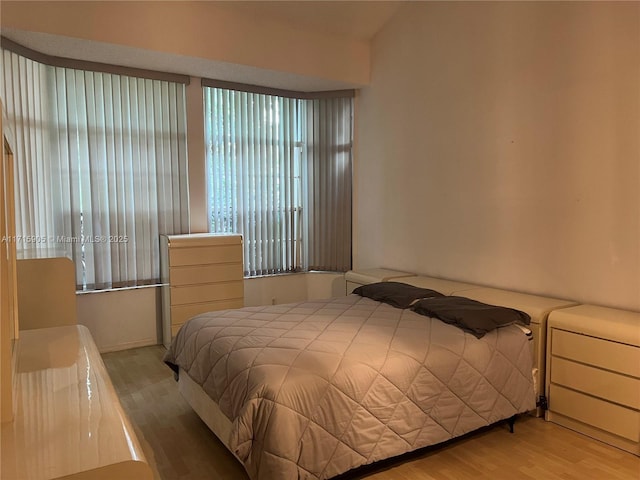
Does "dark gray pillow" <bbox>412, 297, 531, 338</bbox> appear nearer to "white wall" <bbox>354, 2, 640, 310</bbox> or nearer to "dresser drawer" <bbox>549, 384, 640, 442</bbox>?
"dresser drawer" <bbox>549, 384, 640, 442</bbox>

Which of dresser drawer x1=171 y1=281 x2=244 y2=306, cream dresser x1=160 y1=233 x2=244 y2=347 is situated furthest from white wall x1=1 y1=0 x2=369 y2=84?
dresser drawer x1=171 y1=281 x2=244 y2=306

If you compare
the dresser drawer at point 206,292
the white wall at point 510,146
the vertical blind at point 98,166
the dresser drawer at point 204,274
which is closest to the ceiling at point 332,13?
the white wall at point 510,146

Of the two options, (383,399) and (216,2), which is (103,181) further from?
(383,399)

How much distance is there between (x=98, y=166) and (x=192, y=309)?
4.71ft

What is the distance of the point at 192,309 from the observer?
4.11 m

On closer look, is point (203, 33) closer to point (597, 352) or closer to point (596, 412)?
point (597, 352)

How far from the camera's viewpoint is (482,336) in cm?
262

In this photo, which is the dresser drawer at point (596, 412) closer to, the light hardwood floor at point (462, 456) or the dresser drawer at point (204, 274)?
the light hardwood floor at point (462, 456)

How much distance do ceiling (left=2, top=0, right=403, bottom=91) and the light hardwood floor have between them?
2627mm

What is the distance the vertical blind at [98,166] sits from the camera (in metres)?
3.69

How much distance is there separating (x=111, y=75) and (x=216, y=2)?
1070 mm

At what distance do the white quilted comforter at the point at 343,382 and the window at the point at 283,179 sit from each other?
2.01 metres

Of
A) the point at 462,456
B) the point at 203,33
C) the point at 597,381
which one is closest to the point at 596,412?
the point at 597,381

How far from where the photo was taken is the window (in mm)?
4699
